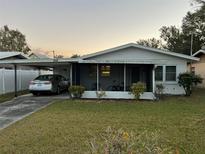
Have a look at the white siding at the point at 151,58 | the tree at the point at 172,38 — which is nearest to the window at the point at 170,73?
the white siding at the point at 151,58

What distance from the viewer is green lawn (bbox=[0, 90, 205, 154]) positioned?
7.51m

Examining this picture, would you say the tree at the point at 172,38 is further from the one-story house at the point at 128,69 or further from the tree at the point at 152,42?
the one-story house at the point at 128,69

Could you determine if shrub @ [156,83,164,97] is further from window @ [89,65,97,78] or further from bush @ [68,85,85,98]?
bush @ [68,85,85,98]

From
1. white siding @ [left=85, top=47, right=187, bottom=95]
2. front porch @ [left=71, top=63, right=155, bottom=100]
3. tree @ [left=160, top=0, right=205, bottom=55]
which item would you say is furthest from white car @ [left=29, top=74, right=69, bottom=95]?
tree @ [left=160, top=0, right=205, bottom=55]

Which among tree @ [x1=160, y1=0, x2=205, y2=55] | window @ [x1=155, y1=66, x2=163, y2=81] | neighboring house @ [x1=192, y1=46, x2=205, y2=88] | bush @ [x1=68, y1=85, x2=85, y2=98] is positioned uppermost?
tree @ [x1=160, y1=0, x2=205, y2=55]

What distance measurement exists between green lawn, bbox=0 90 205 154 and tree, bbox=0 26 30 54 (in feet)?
159

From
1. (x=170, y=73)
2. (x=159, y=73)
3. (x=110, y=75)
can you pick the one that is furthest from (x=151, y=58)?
(x=110, y=75)

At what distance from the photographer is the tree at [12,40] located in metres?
59.3

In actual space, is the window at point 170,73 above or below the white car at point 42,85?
above

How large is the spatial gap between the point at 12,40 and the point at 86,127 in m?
53.9

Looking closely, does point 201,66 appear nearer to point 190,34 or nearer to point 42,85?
point 190,34

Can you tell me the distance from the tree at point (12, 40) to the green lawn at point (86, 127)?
48.6 meters

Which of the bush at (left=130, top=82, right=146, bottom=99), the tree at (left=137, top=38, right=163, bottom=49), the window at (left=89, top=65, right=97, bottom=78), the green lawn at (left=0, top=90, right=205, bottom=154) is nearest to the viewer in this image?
the green lawn at (left=0, top=90, right=205, bottom=154)

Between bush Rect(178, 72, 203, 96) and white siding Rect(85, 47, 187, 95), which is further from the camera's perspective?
white siding Rect(85, 47, 187, 95)
